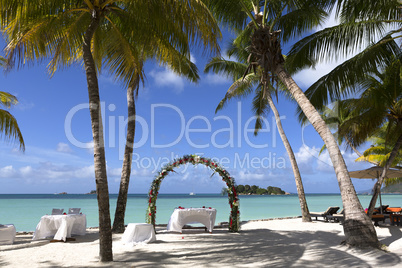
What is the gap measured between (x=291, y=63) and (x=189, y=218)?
6224mm

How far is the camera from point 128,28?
24.9ft

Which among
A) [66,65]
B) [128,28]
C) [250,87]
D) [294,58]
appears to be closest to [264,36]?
[294,58]

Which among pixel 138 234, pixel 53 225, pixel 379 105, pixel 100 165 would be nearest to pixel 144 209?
pixel 53 225

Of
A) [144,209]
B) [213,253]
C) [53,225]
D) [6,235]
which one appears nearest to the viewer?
[213,253]

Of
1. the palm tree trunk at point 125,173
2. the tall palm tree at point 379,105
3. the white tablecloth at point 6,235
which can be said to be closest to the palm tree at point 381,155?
the tall palm tree at point 379,105

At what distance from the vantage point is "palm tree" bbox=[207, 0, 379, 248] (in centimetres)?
698

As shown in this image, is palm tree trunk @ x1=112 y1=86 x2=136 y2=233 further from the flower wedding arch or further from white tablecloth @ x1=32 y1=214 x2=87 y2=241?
white tablecloth @ x1=32 y1=214 x2=87 y2=241

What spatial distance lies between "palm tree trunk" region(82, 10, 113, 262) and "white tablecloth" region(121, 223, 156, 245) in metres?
2.04

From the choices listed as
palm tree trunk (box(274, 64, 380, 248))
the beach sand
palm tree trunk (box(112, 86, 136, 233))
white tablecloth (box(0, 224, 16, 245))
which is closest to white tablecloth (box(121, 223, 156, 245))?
the beach sand

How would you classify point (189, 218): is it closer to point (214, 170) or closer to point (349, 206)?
point (214, 170)

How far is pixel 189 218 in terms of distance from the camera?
10875 millimetres

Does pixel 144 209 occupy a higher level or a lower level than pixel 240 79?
lower

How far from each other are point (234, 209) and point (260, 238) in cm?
202

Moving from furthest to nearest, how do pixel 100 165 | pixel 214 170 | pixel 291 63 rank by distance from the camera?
pixel 214 170 < pixel 291 63 < pixel 100 165
